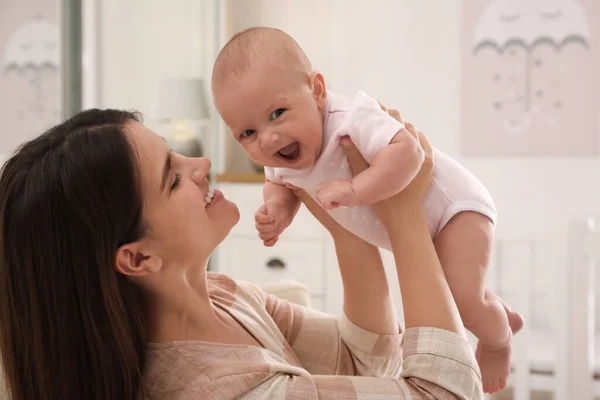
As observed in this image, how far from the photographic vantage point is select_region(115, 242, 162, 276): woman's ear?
3.25 feet

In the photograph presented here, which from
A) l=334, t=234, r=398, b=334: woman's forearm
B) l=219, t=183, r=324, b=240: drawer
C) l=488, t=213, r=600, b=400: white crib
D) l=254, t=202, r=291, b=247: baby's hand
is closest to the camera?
l=254, t=202, r=291, b=247: baby's hand

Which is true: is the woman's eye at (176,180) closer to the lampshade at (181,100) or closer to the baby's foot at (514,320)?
the baby's foot at (514,320)

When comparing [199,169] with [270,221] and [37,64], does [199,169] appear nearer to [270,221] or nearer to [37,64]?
[270,221]

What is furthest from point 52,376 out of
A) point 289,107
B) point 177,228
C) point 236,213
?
point 289,107

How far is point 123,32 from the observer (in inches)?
145

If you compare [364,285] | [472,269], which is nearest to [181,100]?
[364,285]

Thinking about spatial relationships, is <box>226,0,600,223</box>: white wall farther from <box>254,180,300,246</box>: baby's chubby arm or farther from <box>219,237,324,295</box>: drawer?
<box>254,180,300,246</box>: baby's chubby arm

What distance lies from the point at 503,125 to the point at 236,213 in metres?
2.69

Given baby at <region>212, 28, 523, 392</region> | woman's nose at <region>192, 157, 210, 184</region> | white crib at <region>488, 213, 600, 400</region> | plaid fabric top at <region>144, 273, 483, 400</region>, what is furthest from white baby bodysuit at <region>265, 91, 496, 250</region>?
white crib at <region>488, 213, 600, 400</region>

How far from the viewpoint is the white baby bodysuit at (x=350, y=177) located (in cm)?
110

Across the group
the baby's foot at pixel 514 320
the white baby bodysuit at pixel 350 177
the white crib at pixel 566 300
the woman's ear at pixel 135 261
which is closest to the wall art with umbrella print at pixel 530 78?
the white crib at pixel 566 300

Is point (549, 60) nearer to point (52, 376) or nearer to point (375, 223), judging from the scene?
point (375, 223)

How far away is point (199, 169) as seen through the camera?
1113 mm

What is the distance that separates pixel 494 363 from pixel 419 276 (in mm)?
364
